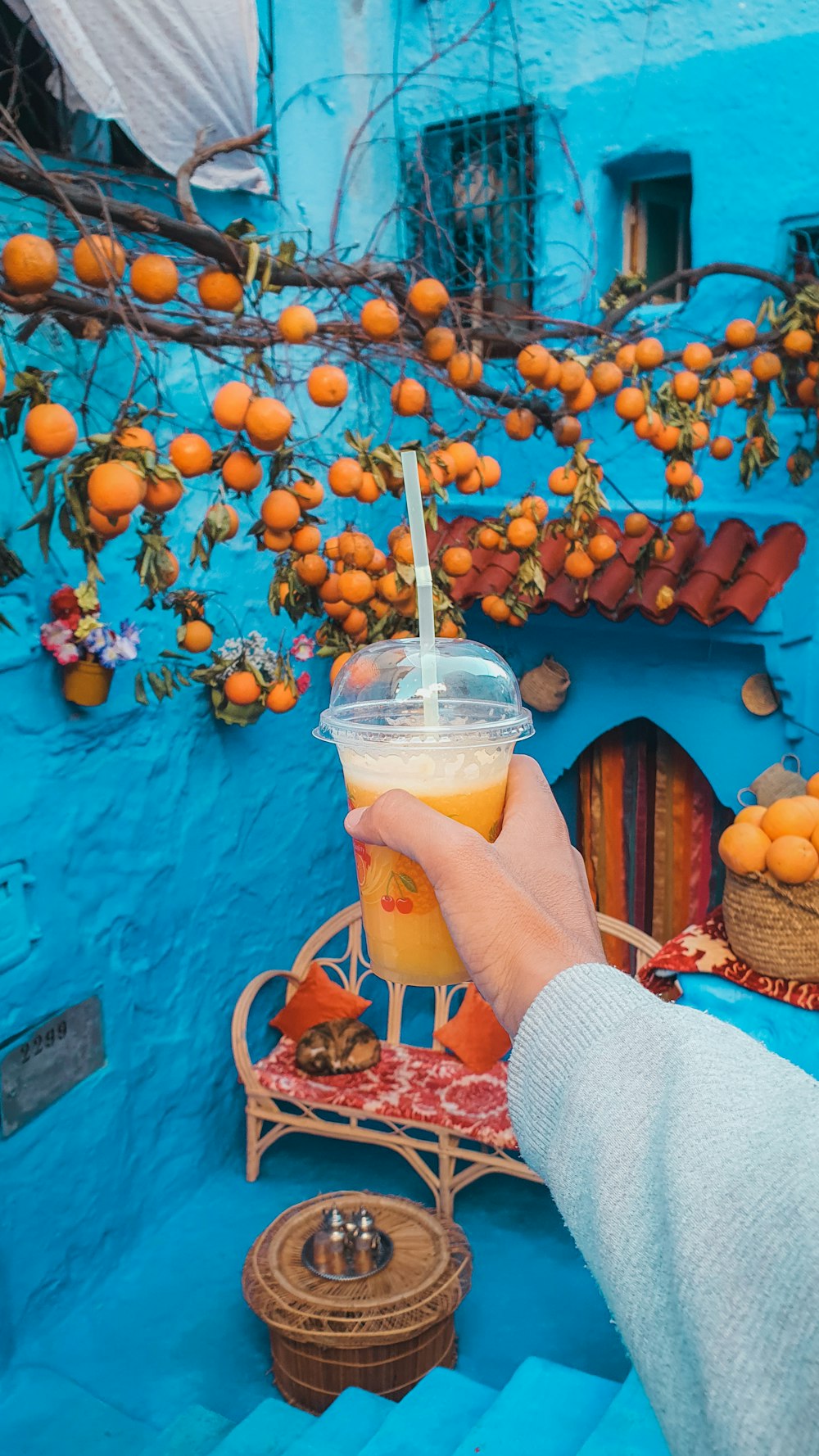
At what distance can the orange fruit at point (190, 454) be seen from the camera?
2857mm

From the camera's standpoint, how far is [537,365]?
3.50 meters

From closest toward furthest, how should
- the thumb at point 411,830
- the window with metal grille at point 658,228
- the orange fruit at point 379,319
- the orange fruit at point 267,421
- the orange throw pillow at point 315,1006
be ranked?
the thumb at point 411,830
the orange fruit at point 267,421
the orange fruit at point 379,319
the orange throw pillow at point 315,1006
the window with metal grille at point 658,228

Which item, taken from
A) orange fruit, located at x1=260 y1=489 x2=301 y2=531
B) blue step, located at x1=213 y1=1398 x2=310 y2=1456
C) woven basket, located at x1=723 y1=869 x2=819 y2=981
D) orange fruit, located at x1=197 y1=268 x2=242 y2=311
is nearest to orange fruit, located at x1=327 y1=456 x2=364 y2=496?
orange fruit, located at x1=260 y1=489 x2=301 y2=531

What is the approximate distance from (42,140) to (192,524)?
1.48 m

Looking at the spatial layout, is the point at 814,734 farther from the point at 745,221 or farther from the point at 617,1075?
the point at 617,1075

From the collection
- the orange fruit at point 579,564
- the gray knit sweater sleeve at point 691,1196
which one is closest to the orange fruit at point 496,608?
the orange fruit at point 579,564

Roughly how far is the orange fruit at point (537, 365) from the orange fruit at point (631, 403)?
0.35 meters

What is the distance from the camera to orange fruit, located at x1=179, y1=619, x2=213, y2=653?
A: 414cm

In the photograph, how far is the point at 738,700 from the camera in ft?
16.8

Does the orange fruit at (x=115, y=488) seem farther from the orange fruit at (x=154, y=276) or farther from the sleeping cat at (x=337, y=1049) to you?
the sleeping cat at (x=337, y=1049)

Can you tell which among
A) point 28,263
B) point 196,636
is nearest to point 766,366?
point 196,636

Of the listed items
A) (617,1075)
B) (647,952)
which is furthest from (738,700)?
(617,1075)

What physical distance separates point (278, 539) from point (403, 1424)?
237 cm

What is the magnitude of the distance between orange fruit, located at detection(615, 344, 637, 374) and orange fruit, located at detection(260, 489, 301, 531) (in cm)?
143
